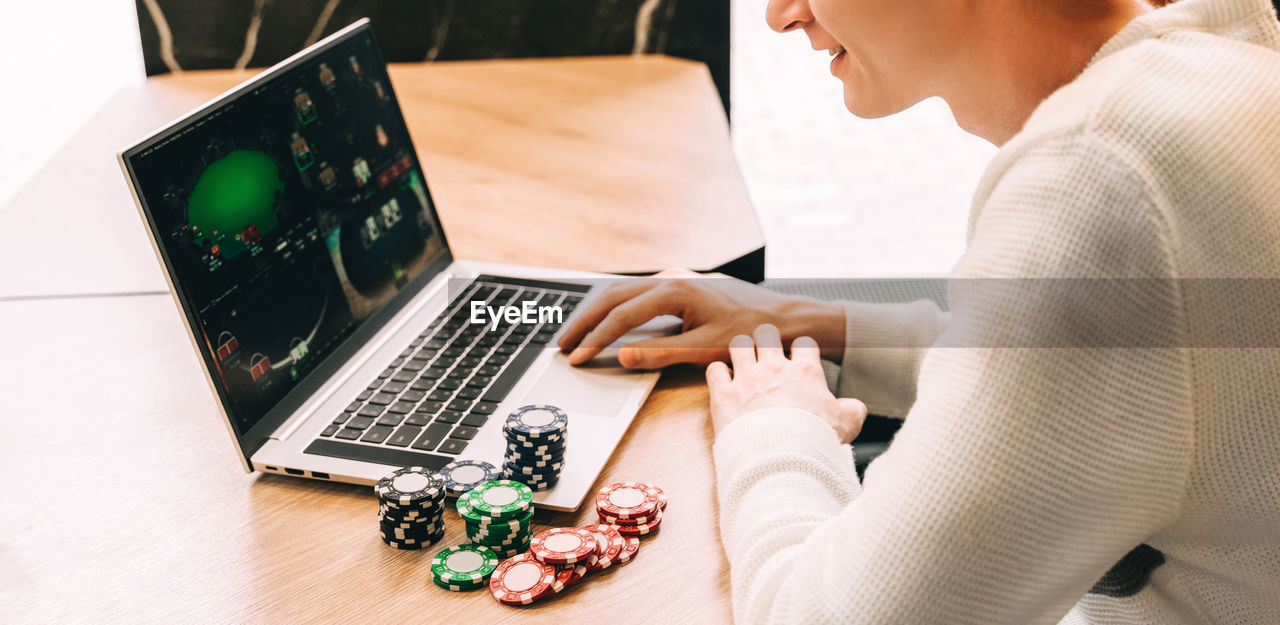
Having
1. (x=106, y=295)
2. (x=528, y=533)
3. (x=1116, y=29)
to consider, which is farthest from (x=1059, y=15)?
(x=106, y=295)

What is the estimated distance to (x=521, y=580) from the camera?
0.83m

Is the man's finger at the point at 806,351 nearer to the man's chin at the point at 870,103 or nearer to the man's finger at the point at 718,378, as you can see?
the man's finger at the point at 718,378

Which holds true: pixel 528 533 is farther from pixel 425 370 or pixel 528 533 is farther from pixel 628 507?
pixel 425 370

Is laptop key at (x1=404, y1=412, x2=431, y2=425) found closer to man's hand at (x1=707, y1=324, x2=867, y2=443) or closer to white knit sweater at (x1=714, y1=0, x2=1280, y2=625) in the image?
man's hand at (x1=707, y1=324, x2=867, y2=443)

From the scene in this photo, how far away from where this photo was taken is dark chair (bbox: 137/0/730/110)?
228 centimetres

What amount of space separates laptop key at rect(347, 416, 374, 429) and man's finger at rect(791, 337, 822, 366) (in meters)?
0.41

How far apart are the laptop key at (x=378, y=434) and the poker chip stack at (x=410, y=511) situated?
0.11 meters

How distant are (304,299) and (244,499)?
8.7 inches

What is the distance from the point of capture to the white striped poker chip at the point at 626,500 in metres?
0.89

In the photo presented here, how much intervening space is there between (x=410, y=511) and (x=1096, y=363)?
20.4 inches

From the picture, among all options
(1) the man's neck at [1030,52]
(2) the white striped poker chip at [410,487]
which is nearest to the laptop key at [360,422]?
(2) the white striped poker chip at [410,487]

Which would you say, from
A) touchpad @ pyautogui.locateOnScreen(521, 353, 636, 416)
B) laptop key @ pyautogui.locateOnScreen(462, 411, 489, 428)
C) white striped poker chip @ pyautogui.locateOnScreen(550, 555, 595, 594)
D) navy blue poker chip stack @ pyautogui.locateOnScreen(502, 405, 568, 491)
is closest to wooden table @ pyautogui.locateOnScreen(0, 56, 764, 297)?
touchpad @ pyautogui.locateOnScreen(521, 353, 636, 416)

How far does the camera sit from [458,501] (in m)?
0.88

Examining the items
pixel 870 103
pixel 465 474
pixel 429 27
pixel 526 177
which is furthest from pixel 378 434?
pixel 429 27
